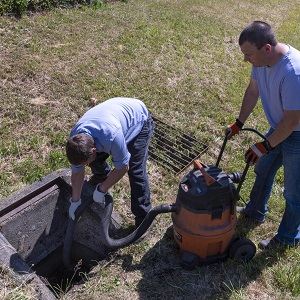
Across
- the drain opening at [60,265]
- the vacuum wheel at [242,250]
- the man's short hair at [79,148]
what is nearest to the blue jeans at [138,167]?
the man's short hair at [79,148]

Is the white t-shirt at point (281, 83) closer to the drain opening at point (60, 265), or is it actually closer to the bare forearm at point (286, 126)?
the bare forearm at point (286, 126)

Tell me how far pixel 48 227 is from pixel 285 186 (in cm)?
211

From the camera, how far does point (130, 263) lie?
3.27 m

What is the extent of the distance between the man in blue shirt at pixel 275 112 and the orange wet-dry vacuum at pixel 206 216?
0.94 feet

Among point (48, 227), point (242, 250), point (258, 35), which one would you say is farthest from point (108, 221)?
point (258, 35)

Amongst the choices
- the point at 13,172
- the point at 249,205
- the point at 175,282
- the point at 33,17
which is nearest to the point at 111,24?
the point at 33,17

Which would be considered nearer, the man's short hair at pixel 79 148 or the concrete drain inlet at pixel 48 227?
the man's short hair at pixel 79 148

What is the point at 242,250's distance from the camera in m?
3.18

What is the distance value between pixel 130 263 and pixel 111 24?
4805mm

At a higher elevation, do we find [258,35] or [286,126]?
[258,35]

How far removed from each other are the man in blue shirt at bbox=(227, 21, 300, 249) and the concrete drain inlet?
4.54 feet

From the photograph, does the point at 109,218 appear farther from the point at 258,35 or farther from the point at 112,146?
the point at 258,35

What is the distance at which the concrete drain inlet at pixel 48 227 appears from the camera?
10.9 feet

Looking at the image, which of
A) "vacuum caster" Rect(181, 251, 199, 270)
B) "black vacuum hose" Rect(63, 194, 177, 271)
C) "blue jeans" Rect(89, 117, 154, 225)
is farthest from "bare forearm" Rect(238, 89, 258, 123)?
"vacuum caster" Rect(181, 251, 199, 270)
